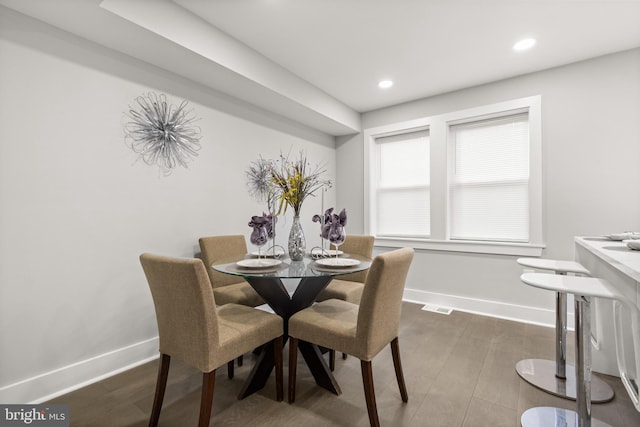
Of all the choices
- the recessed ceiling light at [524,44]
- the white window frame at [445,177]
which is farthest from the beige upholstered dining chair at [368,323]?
the recessed ceiling light at [524,44]

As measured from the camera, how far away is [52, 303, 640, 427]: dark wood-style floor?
5.27 feet

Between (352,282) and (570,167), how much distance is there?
7.93ft

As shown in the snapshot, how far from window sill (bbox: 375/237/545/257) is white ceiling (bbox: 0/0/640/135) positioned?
5.97 feet

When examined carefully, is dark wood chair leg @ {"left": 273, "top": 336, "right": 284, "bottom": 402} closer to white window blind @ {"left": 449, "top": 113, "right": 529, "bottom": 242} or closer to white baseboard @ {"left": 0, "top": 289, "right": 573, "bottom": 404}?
white baseboard @ {"left": 0, "top": 289, "right": 573, "bottom": 404}

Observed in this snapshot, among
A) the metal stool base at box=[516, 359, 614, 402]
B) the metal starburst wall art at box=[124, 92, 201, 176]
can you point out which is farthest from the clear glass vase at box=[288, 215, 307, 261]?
the metal stool base at box=[516, 359, 614, 402]

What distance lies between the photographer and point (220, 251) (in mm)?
2596

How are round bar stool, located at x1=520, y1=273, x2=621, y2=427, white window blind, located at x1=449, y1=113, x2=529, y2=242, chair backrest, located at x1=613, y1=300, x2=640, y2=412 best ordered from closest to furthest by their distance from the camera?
chair backrest, located at x1=613, y1=300, x2=640, y2=412, round bar stool, located at x1=520, y1=273, x2=621, y2=427, white window blind, located at x1=449, y1=113, x2=529, y2=242

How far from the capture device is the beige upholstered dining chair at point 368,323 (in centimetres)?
146

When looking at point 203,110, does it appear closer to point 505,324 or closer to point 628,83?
point 505,324

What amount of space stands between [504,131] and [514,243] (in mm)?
1266

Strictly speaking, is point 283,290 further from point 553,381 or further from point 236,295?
point 553,381

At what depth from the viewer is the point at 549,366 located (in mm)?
2148

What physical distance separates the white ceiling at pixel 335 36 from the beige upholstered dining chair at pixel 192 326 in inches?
62.6

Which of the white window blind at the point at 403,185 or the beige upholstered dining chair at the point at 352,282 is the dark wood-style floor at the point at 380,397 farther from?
the white window blind at the point at 403,185
